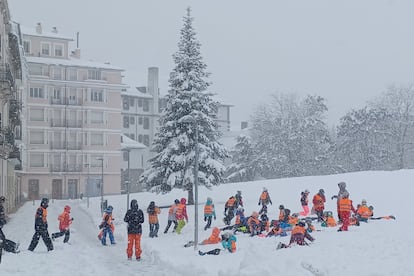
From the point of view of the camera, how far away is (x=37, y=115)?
7719cm

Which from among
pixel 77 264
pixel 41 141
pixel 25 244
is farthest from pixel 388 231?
pixel 41 141

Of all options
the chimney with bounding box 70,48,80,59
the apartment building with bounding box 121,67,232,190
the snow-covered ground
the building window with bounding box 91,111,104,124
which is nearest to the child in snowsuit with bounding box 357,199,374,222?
the snow-covered ground

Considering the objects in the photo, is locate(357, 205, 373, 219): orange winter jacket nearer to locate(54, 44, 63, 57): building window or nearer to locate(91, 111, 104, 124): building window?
locate(91, 111, 104, 124): building window

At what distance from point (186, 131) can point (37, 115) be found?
131 feet

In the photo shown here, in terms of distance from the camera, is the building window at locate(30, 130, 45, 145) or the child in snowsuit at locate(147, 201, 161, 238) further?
the building window at locate(30, 130, 45, 145)

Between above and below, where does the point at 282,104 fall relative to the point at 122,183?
above

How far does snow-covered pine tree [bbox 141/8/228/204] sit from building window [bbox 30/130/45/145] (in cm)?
3712

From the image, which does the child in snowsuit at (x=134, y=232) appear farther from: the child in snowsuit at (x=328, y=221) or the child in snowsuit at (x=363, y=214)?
the child in snowsuit at (x=363, y=214)

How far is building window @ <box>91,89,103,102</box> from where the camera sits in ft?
262

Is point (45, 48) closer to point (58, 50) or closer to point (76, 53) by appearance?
point (58, 50)

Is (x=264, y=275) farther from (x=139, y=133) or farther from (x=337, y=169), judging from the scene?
(x=139, y=133)

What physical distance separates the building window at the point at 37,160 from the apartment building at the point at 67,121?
0.11 metres

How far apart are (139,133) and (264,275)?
81.0m

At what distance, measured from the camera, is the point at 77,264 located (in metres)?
17.6
